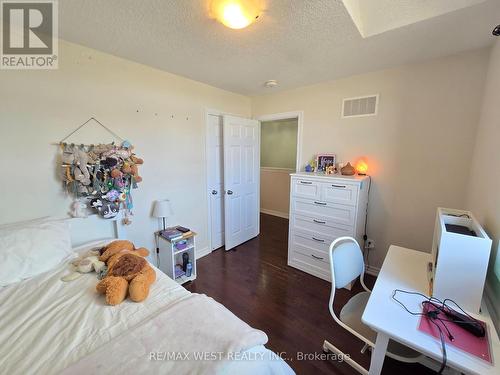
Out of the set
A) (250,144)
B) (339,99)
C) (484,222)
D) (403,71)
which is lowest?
(484,222)

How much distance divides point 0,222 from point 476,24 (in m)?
3.65

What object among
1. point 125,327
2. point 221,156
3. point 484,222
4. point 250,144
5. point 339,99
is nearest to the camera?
point 125,327

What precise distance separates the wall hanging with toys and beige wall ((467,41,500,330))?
269cm

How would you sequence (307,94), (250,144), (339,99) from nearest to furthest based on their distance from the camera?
(339,99) < (307,94) < (250,144)

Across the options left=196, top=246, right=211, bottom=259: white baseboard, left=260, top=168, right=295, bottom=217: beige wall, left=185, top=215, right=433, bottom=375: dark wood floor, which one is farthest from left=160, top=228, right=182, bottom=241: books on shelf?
left=260, top=168, right=295, bottom=217: beige wall

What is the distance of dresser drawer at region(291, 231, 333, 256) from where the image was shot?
2418mm

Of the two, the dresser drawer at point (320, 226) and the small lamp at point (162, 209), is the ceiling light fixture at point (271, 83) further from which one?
the small lamp at point (162, 209)

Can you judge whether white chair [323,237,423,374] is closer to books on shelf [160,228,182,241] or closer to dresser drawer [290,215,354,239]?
dresser drawer [290,215,354,239]

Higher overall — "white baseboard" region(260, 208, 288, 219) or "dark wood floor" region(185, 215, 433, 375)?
"white baseboard" region(260, 208, 288, 219)

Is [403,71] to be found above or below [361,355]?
above

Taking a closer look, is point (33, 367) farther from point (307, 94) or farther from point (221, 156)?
point (307, 94)

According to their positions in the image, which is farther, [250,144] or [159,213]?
[250,144]

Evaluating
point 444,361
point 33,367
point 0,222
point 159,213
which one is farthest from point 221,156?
point 444,361

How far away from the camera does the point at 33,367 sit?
823 mm
